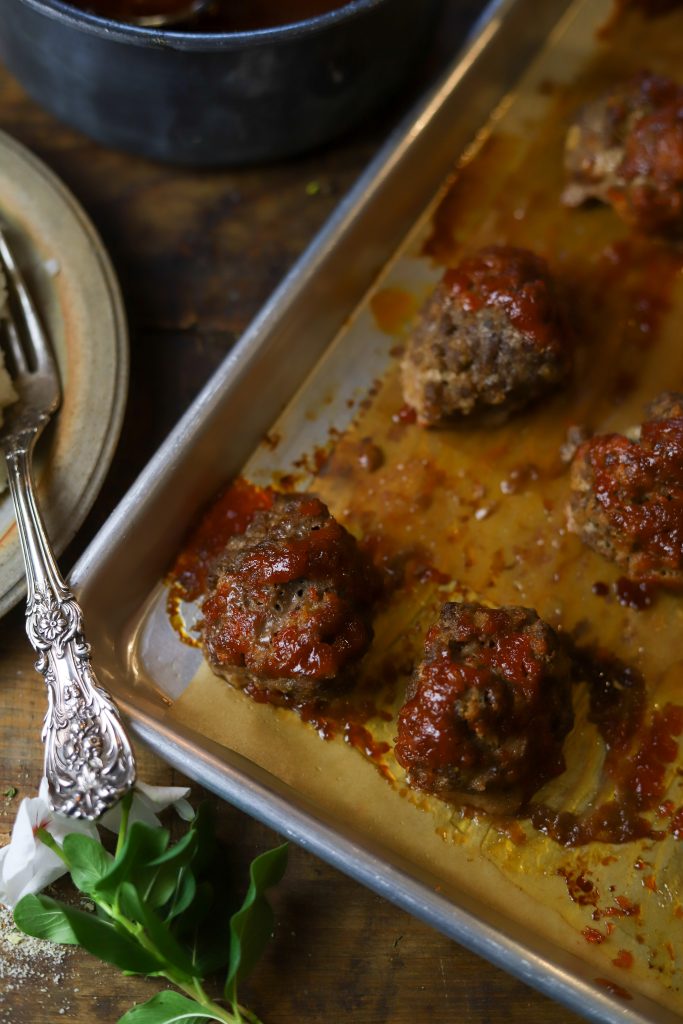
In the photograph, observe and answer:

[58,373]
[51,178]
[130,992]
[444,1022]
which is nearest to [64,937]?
[130,992]

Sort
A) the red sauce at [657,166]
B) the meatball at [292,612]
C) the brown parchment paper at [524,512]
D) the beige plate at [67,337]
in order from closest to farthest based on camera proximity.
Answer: the meatball at [292,612]
the brown parchment paper at [524,512]
the beige plate at [67,337]
the red sauce at [657,166]

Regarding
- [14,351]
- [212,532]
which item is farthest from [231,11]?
[212,532]

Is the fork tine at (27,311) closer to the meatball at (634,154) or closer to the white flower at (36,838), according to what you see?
the white flower at (36,838)

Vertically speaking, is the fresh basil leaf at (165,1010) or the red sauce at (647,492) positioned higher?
the red sauce at (647,492)

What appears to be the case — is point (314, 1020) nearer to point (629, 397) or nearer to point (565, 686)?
point (565, 686)

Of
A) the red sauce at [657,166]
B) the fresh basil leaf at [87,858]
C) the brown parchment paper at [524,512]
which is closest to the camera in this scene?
the fresh basil leaf at [87,858]

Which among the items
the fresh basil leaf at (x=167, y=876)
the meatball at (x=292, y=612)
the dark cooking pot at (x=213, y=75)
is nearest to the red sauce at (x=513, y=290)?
the dark cooking pot at (x=213, y=75)
